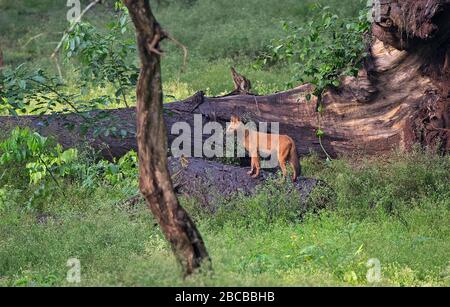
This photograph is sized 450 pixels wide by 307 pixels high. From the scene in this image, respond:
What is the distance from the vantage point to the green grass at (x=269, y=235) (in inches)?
261

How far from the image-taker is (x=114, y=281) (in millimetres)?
6105

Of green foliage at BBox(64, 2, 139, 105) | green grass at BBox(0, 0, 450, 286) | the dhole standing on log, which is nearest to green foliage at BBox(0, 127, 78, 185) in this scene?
green grass at BBox(0, 0, 450, 286)

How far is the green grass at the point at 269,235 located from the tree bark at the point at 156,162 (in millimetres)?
197

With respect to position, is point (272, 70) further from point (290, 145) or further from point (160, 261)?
point (160, 261)

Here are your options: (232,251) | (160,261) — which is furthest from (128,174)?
(160,261)

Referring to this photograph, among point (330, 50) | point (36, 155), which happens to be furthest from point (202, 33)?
point (36, 155)

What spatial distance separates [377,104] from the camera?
11055 millimetres

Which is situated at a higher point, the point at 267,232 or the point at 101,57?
the point at 101,57

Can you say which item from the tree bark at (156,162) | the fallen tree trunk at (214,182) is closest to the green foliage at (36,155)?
the fallen tree trunk at (214,182)

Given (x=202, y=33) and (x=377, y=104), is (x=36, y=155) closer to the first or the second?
(x=377, y=104)

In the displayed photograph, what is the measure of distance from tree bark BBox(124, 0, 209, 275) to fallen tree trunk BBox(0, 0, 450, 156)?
3718mm

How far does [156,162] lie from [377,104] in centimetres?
578

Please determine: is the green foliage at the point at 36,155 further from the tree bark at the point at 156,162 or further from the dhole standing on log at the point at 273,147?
the tree bark at the point at 156,162
